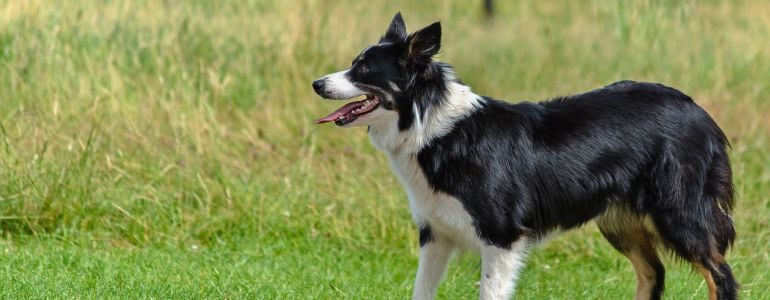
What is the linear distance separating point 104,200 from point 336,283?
5.46 ft

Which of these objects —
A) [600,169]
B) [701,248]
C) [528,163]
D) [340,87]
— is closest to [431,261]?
[528,163]

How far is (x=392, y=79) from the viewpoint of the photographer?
4.83 meters

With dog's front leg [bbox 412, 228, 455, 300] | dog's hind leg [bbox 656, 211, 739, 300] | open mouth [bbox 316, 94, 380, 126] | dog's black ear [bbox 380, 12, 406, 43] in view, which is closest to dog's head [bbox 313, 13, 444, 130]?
open mouth [bbox 316, 94, 380, 126]

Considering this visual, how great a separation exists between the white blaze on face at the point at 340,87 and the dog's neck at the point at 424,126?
0.59 ft

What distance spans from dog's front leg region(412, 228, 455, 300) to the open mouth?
0.70m

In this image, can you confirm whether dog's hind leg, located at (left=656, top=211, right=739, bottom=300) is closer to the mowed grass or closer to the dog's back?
the dog's back

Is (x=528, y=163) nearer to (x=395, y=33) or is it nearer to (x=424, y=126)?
(x=424, y=126)

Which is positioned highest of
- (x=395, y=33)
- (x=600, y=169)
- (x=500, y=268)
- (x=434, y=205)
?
(x=395, y=33)

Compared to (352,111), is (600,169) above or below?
below

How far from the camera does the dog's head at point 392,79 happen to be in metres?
4.79

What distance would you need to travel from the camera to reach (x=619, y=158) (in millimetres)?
5258

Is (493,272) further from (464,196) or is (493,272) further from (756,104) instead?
(756,104)

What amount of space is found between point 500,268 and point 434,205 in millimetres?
395

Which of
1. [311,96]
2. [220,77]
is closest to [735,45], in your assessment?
[311,96]
